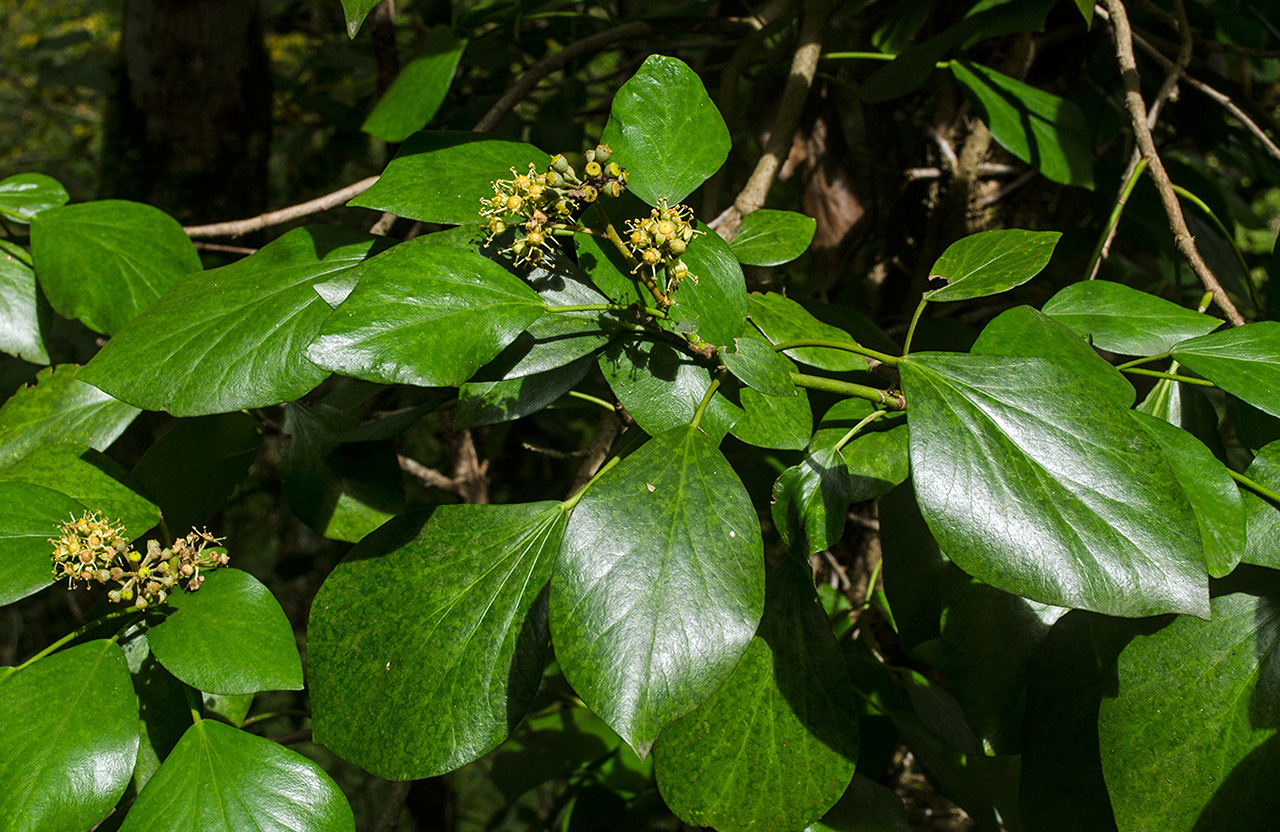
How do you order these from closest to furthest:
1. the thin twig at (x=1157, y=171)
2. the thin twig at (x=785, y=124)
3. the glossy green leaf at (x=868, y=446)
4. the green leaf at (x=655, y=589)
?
the green leaf at (x=655, y=589), the glossy green leaf at (x=868, y=446), the thin twig at (x=1157, y=171), the thin twig at (x=785, y=124)

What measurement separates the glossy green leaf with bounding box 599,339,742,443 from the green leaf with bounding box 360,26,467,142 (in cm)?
33

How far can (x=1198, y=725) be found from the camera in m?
0.42

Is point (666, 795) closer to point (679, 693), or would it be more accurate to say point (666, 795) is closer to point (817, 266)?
point (679, 693)

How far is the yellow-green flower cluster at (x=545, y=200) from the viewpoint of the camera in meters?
0.41

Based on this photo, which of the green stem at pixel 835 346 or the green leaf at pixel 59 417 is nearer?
the green stem at pixel 835 346

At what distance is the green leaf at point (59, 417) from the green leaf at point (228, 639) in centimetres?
17

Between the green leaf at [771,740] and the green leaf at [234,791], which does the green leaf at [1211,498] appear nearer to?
the green leaf at [771,740]

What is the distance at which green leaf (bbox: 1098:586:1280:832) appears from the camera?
1.33 feet

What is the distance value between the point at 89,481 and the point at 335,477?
0.47 feet

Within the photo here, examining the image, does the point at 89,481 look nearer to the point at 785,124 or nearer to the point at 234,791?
the point at 234,791

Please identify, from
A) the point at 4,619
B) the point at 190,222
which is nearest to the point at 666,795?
the point at 190,222

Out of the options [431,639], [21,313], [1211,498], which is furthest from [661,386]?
[21,313]

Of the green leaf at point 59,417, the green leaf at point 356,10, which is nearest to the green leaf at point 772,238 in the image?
the green leaf at point 356,10

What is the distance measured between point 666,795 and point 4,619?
307 cm
